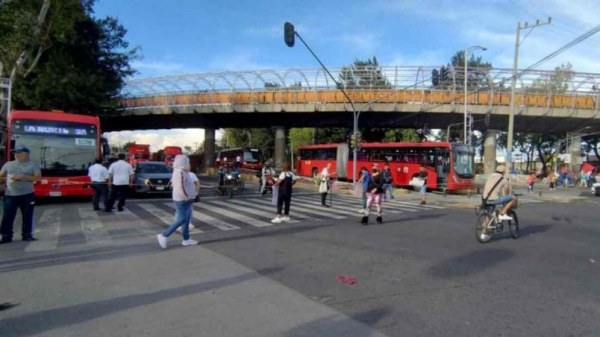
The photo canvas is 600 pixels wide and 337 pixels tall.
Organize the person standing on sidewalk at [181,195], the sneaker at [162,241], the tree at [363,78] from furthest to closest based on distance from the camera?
the tree at [363,78]
the person standing on sidewalk at [181,195]
the sneaker at [162,241]

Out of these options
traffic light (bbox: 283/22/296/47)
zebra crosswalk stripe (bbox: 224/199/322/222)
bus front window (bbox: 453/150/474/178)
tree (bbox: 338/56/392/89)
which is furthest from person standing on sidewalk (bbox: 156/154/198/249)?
tree (bbox: 338/56/392/89)

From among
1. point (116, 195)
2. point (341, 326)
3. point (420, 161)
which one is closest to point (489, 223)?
point (341, 326)

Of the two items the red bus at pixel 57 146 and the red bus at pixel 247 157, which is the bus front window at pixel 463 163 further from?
the red bus at pixel 247 157

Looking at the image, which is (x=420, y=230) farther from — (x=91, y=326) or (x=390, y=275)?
(x=91, y=326)

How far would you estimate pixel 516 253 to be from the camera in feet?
30.3

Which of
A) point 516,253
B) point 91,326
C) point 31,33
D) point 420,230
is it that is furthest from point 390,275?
point 31,33

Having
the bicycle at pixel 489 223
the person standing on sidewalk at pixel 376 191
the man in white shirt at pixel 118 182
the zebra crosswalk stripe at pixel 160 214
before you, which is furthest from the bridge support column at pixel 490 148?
the man in white shirt at pixel 118 182

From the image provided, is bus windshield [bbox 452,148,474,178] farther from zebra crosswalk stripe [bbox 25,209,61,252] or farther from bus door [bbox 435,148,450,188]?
zebra crosswalk stripe [bbox 25,209,61,252]

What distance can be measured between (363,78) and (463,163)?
16.9 metres

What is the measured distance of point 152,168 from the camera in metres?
21.9

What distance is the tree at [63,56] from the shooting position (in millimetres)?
25203

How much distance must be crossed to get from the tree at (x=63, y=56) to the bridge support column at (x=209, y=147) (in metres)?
19.9

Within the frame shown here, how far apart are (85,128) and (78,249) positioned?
10.5 metres

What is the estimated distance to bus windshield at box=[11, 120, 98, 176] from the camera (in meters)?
17.2
